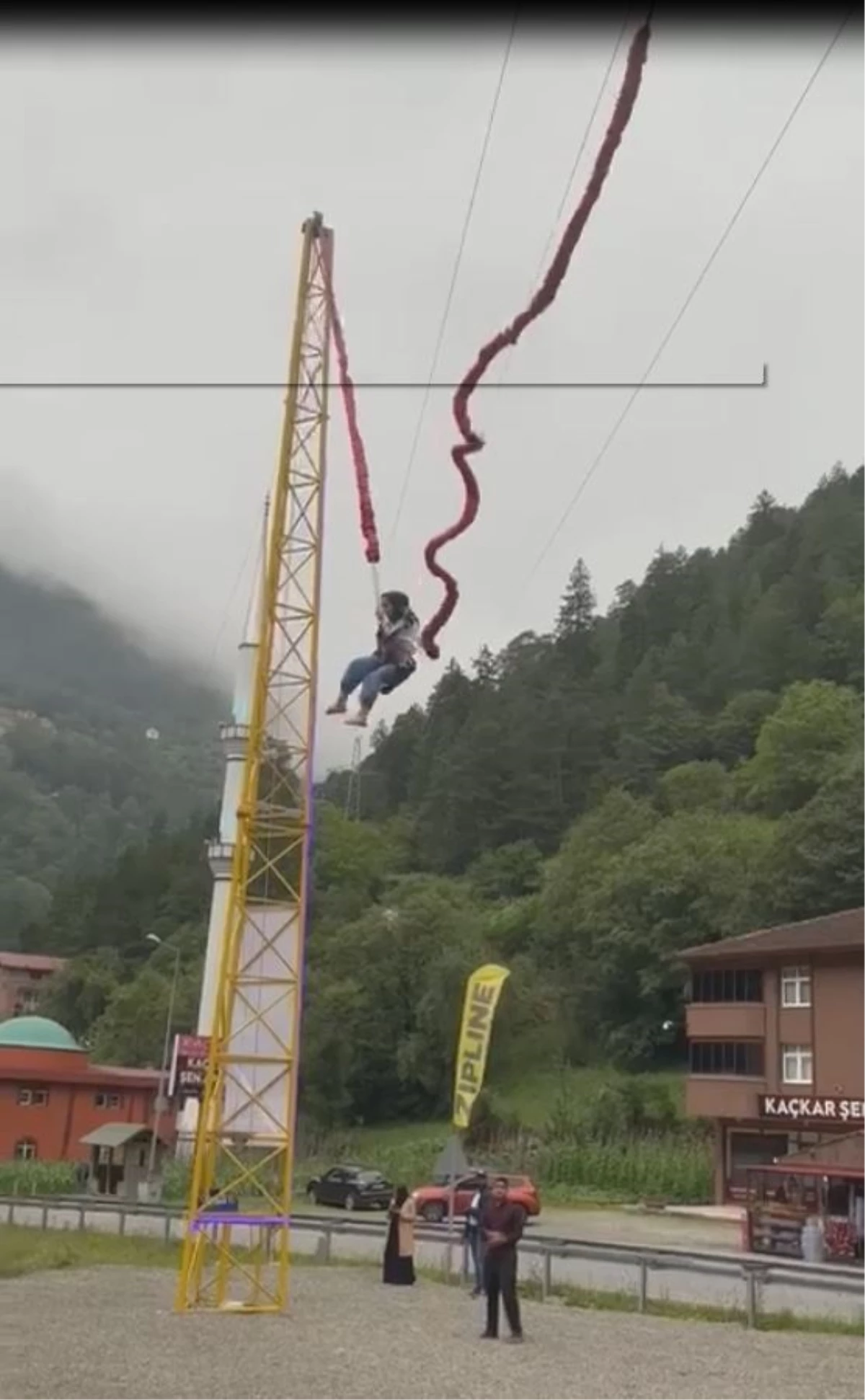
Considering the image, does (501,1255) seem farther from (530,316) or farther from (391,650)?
(530,316)

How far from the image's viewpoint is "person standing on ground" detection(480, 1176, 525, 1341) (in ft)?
50.7

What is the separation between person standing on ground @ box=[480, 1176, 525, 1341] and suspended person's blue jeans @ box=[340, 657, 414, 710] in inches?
212

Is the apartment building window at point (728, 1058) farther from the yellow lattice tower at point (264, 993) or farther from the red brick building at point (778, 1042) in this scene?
the yellow lattice tower at point (264, 993)

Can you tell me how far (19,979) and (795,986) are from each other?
88.4 metres

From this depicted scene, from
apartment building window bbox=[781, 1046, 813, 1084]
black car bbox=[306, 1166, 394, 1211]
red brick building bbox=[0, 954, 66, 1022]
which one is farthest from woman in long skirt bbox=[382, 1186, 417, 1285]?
red brick building bbox=[0, 954, 66, 1022]

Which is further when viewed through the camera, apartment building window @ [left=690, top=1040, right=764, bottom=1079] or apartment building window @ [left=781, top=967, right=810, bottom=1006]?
apartment building window @ [left=690, top=1040, right=764, bottom=1079]

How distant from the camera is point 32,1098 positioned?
A: 6525 cm

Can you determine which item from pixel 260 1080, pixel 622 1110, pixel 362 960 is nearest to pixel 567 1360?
pixel 260 1080

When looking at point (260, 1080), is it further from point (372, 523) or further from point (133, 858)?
point (133, 858)

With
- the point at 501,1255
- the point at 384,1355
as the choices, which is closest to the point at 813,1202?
the point at 501,1255

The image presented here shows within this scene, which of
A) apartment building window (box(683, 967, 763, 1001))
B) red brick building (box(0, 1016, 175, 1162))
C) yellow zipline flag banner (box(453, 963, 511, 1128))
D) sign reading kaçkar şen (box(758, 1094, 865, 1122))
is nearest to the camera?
yellow zipline flag banner (box(453, 963, 511, 1128))

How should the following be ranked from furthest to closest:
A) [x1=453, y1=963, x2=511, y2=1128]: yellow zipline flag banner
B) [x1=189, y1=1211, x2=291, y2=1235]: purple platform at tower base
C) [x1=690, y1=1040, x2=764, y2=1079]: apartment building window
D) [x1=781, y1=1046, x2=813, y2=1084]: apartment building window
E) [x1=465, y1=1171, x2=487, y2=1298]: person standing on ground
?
[x1=690, y1=1040, x2=764, y2=1079]: apartment building window
[x1=781, y1=1046, x2=813, y2=1084]: apartment building window
[x1=453, y1=963, x2=511, y2=1128]: yellow zipline flag banner
[x1=465, y1=1171, x2=487, y2=1298]: person standing on ground
[x1=189, y1=1211, x2=291, y2=1235]: purple platform at tower base

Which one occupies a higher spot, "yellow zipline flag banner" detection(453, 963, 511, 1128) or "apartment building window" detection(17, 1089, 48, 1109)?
"yellow zipline flag banner" detection(453, 963, 511, 1128)

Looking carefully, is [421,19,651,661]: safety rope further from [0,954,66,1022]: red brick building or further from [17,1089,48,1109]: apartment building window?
[0,954,66,1022]: red brick building
